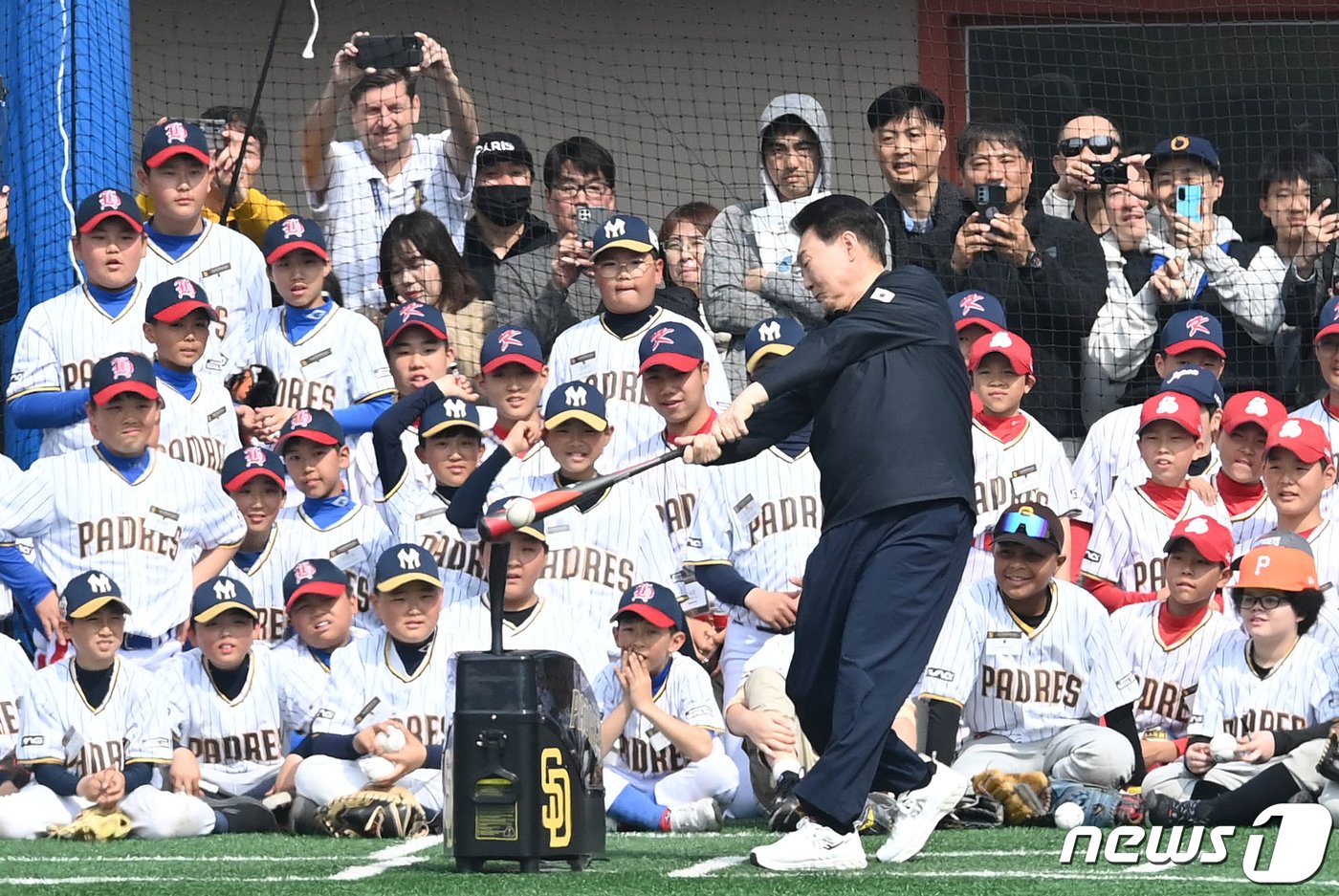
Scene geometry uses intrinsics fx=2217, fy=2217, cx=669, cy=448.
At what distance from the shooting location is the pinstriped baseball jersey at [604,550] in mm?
7609

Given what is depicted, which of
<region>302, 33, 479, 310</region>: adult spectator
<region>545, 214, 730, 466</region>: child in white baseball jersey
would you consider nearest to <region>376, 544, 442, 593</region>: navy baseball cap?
<region>545, 214, 730, 466</region>: child in white baseball jersey

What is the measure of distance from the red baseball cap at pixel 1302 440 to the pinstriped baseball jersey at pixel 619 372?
1.90 m

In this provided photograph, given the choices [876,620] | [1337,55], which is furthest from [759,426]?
[1337,55]

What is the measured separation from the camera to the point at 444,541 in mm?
7777

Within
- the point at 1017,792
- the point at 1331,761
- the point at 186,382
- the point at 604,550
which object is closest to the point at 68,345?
the point at 186,382

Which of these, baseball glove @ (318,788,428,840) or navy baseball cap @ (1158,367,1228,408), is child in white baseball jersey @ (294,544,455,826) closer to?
baseball glove @ (318,788,428,840)

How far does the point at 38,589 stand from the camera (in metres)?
7.53

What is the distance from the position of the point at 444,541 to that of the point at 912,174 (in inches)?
95.6

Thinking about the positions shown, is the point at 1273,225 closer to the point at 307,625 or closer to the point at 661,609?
the point at 661,609

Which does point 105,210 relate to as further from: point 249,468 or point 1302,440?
point 1302,440

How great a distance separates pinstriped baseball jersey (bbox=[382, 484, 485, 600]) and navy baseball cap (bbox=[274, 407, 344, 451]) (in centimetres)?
37

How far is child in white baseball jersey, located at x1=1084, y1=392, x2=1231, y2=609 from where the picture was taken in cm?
756

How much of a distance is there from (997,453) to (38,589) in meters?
3.33

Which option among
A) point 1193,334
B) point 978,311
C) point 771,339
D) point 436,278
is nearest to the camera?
point 771,339
